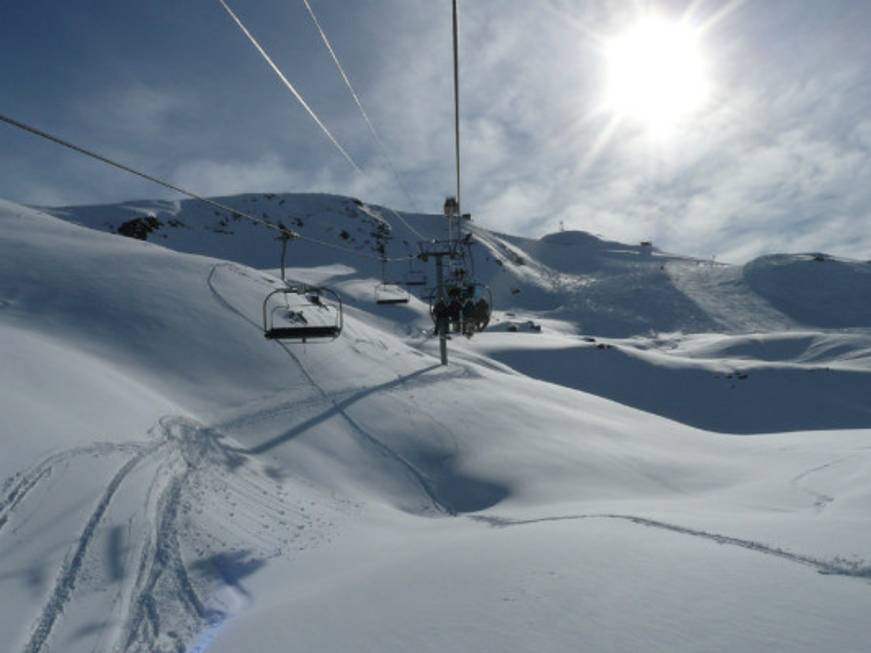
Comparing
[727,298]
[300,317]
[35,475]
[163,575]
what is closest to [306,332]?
[163,575]

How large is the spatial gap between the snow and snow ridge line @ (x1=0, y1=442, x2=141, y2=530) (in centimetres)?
4

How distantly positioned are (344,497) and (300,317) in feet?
50.1

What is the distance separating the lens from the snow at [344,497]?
6328 millimetres

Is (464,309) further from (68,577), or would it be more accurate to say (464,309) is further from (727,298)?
(727,298)

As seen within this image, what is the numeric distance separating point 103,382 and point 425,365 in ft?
46.5

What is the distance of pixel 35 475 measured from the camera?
30.5 feet

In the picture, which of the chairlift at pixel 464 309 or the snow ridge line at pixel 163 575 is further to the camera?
the chairlift at pixel 464 309

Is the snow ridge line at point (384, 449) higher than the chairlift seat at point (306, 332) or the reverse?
the reverse

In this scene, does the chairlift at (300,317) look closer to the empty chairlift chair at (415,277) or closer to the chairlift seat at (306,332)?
the chairlift seat at (306,332)

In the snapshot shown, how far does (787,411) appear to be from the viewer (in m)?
43.4

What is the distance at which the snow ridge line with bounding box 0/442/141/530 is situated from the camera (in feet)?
27.7

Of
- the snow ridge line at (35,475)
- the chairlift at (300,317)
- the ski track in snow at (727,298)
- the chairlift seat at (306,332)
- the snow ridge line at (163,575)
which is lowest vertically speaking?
the snow ridge line at (163,575)

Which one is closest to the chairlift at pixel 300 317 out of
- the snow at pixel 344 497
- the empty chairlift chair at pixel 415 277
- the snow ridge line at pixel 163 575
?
the snow at pixel 344 497

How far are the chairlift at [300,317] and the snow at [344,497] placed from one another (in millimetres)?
1300
